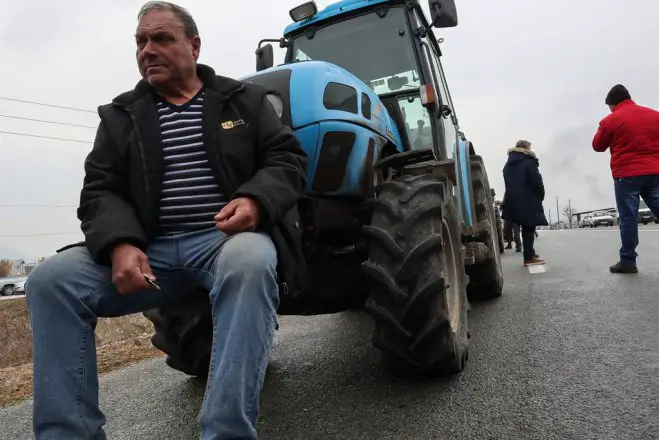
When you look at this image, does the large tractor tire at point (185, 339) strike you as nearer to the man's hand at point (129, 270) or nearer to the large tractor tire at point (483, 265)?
the man's hand at point (129, 270)

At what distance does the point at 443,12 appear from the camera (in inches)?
149

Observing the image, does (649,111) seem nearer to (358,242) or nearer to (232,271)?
(358,242)

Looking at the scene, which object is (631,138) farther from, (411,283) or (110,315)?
(110,315)

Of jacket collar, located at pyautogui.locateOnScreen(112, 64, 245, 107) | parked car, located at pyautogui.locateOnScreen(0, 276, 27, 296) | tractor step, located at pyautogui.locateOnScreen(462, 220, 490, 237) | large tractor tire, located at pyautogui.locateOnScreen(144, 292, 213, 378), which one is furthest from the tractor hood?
parked car, located at pyautogui.locateOnScreen(0, 276, 27, 296)

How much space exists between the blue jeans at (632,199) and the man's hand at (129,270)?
223 inches

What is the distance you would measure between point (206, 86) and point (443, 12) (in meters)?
2.10

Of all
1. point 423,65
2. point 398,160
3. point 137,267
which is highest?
point 423,65

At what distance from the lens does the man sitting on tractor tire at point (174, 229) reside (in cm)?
175

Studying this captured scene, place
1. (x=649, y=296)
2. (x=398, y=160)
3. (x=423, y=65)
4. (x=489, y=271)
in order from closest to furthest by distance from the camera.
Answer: (x=398, y=160) < (x=423, y=65) < (x=649, y=296) < (x=489, y=271)

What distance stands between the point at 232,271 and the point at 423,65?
279cm

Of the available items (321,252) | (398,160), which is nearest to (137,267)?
(321,252)

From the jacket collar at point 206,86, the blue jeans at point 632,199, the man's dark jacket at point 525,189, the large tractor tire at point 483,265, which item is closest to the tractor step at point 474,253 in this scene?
the large tractor tire at point 483,265

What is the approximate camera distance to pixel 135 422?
295 cm

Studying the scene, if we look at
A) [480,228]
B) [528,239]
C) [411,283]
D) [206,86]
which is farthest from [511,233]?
[206,86]
